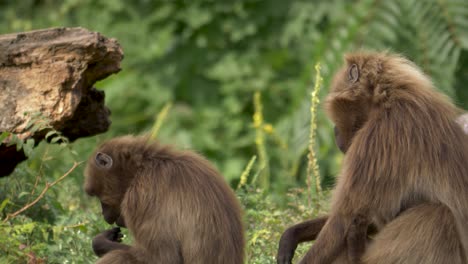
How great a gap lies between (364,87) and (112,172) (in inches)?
61.1

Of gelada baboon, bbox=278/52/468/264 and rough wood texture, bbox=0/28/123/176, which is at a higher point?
rough wood texture, bbox=0/28/123/176

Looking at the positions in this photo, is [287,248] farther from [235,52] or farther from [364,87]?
[235,52]

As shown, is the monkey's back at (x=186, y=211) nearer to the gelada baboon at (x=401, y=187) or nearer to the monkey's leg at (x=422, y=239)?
the gelada baboon at (x=401, y=187)

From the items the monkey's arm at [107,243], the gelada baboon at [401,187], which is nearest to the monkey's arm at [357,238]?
the gelada baboon at [401,187]

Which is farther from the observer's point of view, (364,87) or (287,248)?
(287,248)

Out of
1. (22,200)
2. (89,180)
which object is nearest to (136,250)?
(89,180)

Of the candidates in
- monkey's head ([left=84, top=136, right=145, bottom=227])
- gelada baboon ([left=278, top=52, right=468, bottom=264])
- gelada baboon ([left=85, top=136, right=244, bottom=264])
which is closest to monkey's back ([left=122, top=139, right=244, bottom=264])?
gelada baboon ([left=85, top=136, right=244, bottom=264])

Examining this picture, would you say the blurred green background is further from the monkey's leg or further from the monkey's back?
the monkey's leg

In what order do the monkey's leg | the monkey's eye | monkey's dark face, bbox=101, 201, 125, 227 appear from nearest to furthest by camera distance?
the monkey's leg → the monkey's eye → monkey's dark face, bbox=101, 201, 125, 227

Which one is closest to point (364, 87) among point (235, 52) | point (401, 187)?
point (401, 187)

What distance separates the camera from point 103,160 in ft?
20.2

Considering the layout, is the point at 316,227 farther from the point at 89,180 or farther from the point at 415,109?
the point at 89,180

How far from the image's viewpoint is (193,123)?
12820 millimetres

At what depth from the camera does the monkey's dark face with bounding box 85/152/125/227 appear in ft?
20.2
